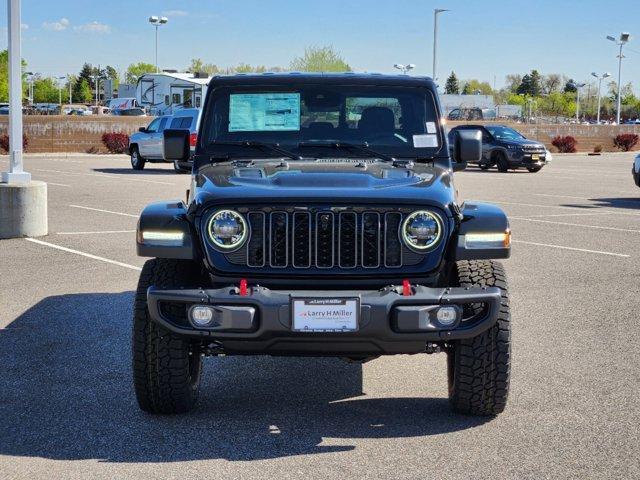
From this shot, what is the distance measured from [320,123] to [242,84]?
594 mm

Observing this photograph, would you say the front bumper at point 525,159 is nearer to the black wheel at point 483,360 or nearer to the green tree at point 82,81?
the black wheel at point 483,360

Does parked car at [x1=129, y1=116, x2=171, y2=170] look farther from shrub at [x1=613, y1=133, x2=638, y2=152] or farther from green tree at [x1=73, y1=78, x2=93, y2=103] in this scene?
green tree at [x1=73, y1=78, x2=93, y2=103]

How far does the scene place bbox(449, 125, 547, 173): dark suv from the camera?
111 feet

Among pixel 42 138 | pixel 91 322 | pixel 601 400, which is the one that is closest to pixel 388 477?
pixel 601 400

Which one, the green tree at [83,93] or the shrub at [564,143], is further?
the green tree at [83,93]

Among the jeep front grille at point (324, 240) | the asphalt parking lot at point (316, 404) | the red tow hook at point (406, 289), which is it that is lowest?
the asphalt parking lot at point (316, 404)

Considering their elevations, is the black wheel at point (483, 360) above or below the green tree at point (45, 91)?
below

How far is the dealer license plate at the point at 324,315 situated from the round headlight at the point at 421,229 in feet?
1.78

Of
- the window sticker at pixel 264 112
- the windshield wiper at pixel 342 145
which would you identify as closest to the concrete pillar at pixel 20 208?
the window sticker at pixel 264 112

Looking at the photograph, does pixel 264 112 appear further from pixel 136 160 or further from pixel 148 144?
pixel 136 160

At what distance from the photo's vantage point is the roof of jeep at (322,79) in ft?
22.3

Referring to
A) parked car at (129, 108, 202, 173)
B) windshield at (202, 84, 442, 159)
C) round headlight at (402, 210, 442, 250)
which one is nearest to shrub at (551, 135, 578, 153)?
parked car at (129, 108, 202, 173)

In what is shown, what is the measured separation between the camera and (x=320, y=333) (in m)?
5.04

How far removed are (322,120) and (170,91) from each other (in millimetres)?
46600
